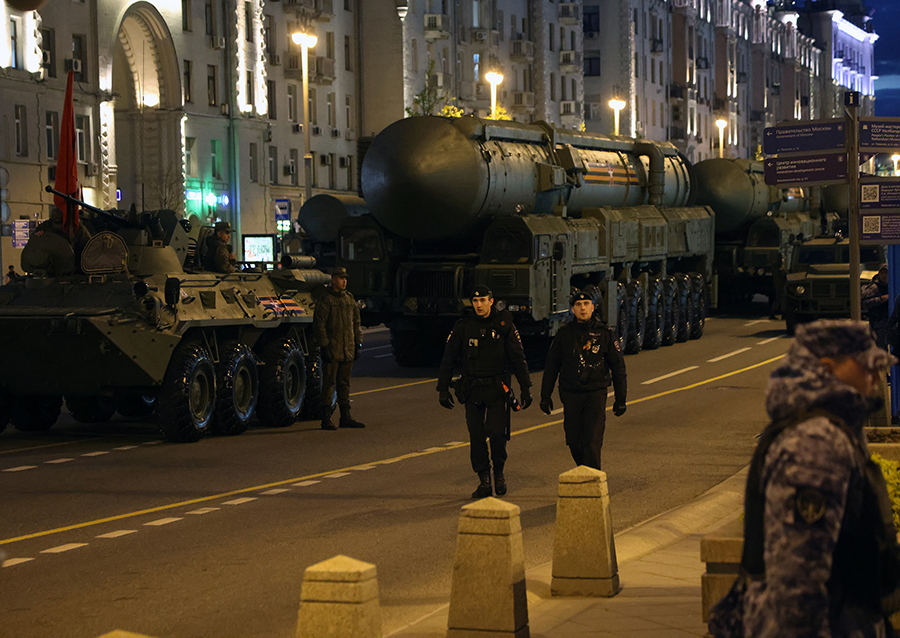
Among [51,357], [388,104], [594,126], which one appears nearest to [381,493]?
[51,357]

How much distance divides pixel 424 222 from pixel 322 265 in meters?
7.73

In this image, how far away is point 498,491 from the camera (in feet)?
43.0

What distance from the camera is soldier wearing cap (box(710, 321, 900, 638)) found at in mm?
4328

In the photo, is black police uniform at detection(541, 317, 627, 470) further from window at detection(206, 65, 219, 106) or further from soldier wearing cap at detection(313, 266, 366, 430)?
window at detection(206, 65, 219, 106)

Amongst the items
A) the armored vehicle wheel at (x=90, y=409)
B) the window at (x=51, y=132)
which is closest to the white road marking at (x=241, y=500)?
the armored vehicle wheel at (x=90, y=409)

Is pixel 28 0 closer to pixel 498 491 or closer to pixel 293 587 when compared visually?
pixel 293 587

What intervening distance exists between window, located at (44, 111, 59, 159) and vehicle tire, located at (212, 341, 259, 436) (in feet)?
93.3

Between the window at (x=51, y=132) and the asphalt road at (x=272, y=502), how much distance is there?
2570cm

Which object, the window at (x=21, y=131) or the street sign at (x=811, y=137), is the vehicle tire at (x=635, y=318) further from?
the window at (x=21, y=131)

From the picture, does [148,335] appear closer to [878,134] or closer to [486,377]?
[486,377]

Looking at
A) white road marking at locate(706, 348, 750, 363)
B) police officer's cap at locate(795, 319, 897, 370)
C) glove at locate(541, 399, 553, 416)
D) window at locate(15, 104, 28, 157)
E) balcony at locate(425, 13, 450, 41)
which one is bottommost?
white road marking at locate(706, 348, 750, 363)

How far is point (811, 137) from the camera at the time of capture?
13.9 meters

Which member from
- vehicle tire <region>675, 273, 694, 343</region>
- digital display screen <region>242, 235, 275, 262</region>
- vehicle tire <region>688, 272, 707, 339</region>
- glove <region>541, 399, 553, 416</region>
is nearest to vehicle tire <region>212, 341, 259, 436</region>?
glove <region>541, 399, 553, 416</region>

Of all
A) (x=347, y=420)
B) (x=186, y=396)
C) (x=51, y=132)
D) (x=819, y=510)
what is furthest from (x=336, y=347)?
(x=51, y=132)
